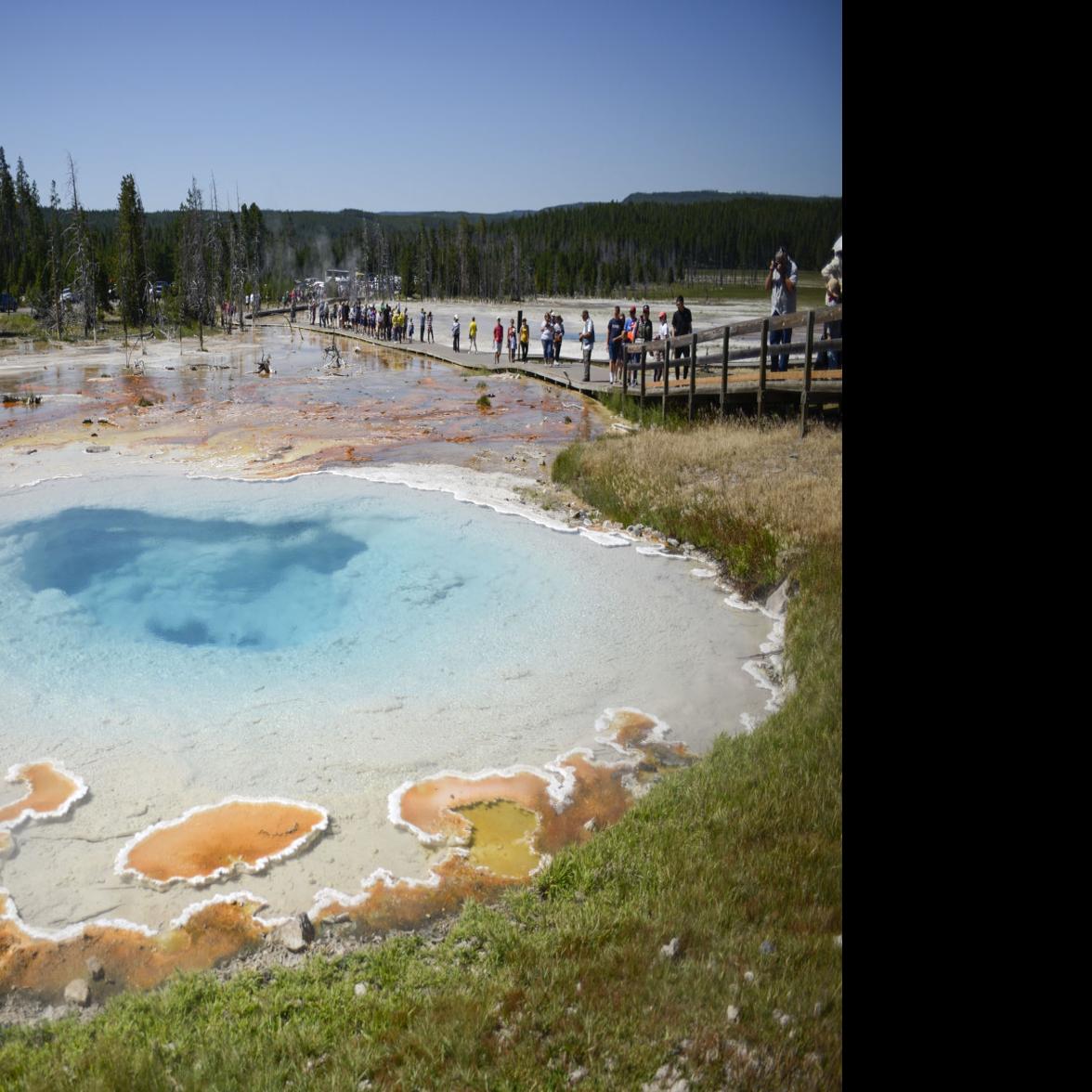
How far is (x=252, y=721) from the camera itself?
22.9 feet

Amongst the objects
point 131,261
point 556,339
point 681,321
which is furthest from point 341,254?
point 681,321

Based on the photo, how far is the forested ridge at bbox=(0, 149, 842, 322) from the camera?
56094 mm

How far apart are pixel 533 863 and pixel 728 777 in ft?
3.57

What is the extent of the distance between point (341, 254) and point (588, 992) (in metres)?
129

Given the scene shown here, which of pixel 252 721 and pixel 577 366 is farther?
pixel 577 366

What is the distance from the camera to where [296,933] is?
4598 mm

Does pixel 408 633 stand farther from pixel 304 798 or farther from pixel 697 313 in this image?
pixel 697 313

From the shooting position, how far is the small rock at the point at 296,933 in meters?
4.55

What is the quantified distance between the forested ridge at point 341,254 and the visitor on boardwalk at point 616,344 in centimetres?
2571

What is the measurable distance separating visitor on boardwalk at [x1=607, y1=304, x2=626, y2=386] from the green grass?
55.0 feet

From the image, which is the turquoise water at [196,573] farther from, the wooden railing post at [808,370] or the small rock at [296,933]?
the wooden railing post at [808,370]

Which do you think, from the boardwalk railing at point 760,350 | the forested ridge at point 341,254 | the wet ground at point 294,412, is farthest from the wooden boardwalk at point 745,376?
the forested ridge at point 341,254

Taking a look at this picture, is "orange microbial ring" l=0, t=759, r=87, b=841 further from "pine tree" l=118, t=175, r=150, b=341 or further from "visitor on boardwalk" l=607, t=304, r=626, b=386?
"pine tree" l=118, t=175, r=150, b=341
